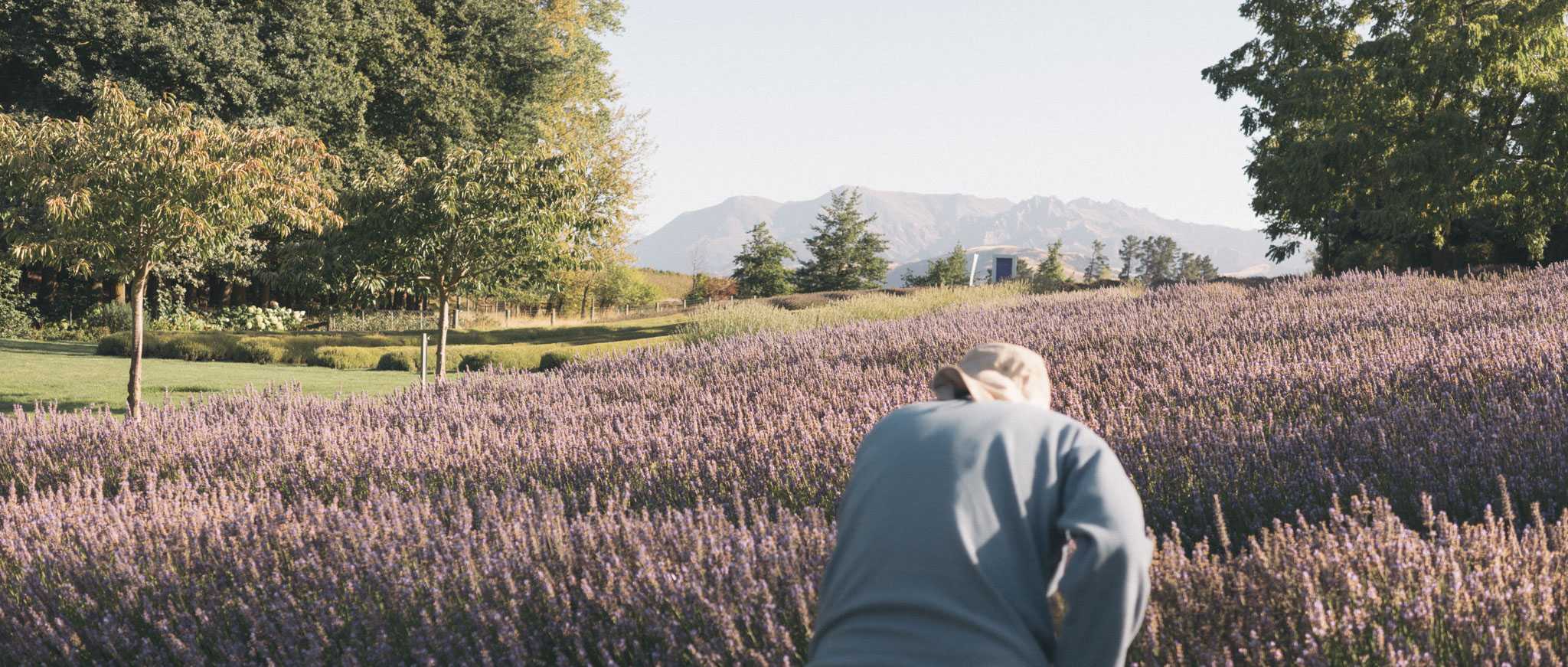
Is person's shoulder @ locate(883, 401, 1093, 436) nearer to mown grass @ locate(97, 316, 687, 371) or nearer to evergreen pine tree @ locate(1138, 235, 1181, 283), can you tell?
mown grass @ locate(97, 316, 687, 371)

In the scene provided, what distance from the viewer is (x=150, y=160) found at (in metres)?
9.17

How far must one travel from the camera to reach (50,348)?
20.4 m

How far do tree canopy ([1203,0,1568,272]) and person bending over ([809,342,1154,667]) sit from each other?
69.8ft

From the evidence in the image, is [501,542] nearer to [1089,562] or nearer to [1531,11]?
[1089,562]

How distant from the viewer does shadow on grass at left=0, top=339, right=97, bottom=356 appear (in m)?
18.8

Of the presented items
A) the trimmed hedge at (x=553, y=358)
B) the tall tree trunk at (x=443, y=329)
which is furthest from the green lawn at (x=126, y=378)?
the trimmed hedge at (x=553, y=358)

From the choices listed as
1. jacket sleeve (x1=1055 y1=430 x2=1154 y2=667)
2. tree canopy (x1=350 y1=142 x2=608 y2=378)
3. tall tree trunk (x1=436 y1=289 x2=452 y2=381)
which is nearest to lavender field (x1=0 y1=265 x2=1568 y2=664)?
jacket sleeve (x1=1055 y1=430 x2=1154 y2=667)

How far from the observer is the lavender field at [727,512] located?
2189 mm

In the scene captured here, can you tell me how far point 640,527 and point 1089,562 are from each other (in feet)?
6.39

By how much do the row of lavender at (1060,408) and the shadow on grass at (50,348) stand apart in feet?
52.1

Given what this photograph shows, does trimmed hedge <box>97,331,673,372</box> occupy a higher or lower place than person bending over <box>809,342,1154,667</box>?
lower

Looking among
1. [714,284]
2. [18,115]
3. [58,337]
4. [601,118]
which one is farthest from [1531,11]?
[714,284]

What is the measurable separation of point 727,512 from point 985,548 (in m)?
2.39

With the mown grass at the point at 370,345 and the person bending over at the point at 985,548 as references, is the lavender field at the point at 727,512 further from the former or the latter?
the mown grass at the point at 370,345
